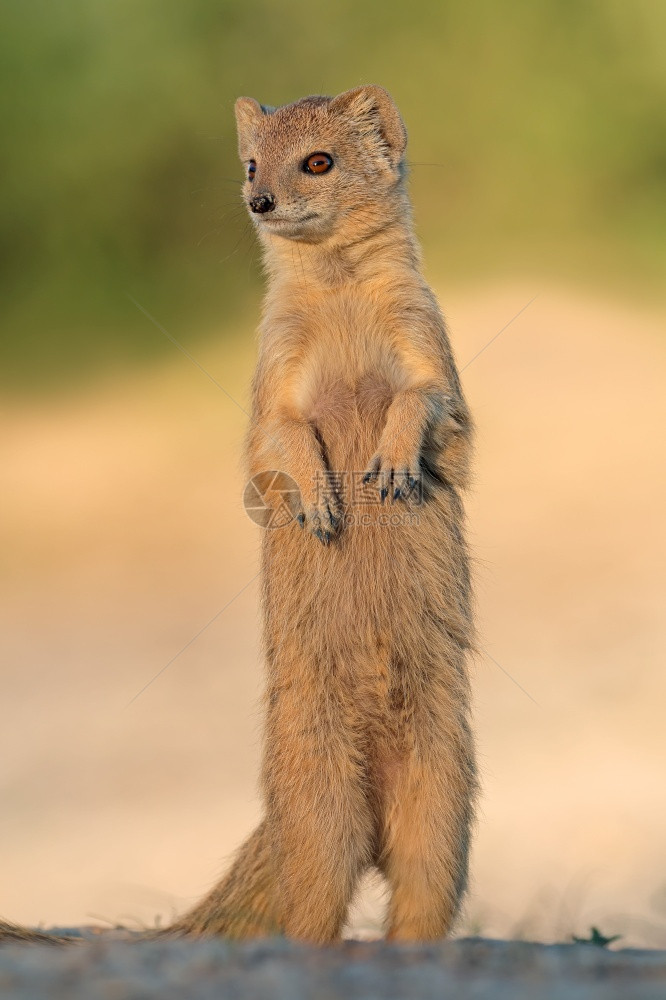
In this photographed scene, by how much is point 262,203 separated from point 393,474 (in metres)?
1.33

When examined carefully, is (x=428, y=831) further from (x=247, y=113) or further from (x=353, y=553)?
(x=247, y=113)

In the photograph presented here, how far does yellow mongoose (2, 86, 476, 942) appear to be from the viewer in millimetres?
5031

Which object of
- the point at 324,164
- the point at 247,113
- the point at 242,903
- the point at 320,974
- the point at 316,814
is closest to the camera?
the point at 320,974

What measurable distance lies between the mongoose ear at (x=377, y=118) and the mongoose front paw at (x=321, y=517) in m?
1.70

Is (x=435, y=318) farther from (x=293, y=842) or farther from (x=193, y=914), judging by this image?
(x=193, y=914)

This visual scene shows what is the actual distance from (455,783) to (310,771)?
656 mm

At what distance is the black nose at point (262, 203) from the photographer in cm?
505

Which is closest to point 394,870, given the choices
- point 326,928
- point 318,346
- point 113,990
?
point 326,928

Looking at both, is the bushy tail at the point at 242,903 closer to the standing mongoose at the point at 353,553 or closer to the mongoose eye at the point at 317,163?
the standing mongoose at the point at 353,553

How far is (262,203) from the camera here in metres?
5.05

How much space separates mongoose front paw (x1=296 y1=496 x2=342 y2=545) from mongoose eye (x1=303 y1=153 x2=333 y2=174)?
1.50 metres

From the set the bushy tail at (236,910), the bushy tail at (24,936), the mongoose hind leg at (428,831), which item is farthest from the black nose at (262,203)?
the bushy tail at (24,936)

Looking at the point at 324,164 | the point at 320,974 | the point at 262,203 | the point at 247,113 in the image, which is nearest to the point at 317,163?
the point at 324,164

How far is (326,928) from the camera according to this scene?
4.92 metres
